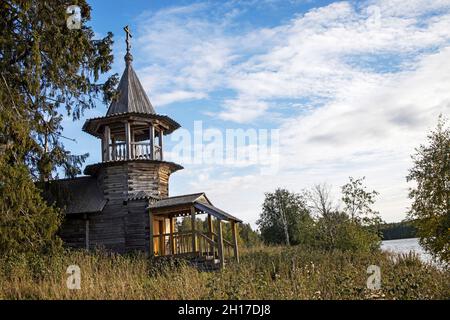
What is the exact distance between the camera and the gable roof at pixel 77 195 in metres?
A: 18.1

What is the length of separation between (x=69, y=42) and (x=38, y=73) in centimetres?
137

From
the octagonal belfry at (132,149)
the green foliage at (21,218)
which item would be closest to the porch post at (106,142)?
the octagonal belfry at (132,149)

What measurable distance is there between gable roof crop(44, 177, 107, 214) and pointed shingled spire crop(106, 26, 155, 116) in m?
3.45

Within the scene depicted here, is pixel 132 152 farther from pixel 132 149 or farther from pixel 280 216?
pixel 280 216

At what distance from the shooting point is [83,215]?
18.8 m

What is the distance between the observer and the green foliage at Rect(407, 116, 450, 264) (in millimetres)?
20922

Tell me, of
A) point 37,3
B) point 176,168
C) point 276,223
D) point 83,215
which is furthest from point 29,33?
point 276,223

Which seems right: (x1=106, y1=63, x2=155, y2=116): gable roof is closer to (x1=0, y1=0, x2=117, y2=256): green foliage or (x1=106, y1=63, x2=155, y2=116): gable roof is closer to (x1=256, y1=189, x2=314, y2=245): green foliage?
(x1=0, y1=0, x2=117, y2=256): green foliage

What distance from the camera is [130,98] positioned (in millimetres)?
20422

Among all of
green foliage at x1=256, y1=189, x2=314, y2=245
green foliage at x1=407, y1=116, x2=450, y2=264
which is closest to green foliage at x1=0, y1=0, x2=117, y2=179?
green foliage at x1=407, y1=116, x2=450, y2=264

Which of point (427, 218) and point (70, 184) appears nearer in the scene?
point (70, 184)

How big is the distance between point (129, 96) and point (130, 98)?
14cm

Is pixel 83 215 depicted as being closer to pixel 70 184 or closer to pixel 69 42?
pixel 70 184

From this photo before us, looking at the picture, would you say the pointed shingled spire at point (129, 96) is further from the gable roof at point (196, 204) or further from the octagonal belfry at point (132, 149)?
the gable roof at point (196, 204)
